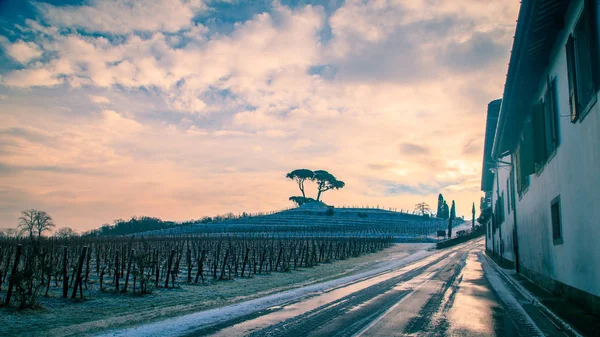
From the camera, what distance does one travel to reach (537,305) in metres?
10.2

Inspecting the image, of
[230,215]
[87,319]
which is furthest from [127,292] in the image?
[230,215]

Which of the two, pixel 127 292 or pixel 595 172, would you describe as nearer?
pixel 595 172

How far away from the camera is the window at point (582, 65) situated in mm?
7066

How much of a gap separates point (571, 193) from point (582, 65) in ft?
8.97

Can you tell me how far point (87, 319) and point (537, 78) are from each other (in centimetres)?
1321

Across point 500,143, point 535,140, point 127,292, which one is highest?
point 500,143

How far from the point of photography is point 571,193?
30.2ft

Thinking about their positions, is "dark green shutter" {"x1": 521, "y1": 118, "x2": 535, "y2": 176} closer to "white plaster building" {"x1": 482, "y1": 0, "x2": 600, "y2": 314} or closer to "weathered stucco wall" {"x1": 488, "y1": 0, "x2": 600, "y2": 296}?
"white plaster building" {"x1": 482, "y1": 0, "x2": 600, "y2": 314}

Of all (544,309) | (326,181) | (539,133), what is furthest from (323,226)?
(544,309)

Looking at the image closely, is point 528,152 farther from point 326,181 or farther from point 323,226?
point 326,181

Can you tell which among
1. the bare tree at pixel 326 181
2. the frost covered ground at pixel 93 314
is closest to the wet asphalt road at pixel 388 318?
the frost covered ground at pixel 93 314

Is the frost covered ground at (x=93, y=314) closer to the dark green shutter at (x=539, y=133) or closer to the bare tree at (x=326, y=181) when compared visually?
the dark green shutter at (x=539, y=133)

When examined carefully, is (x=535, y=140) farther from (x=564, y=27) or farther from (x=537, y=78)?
(x=564, y=27)

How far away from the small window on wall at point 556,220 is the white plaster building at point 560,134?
0.03 meters
